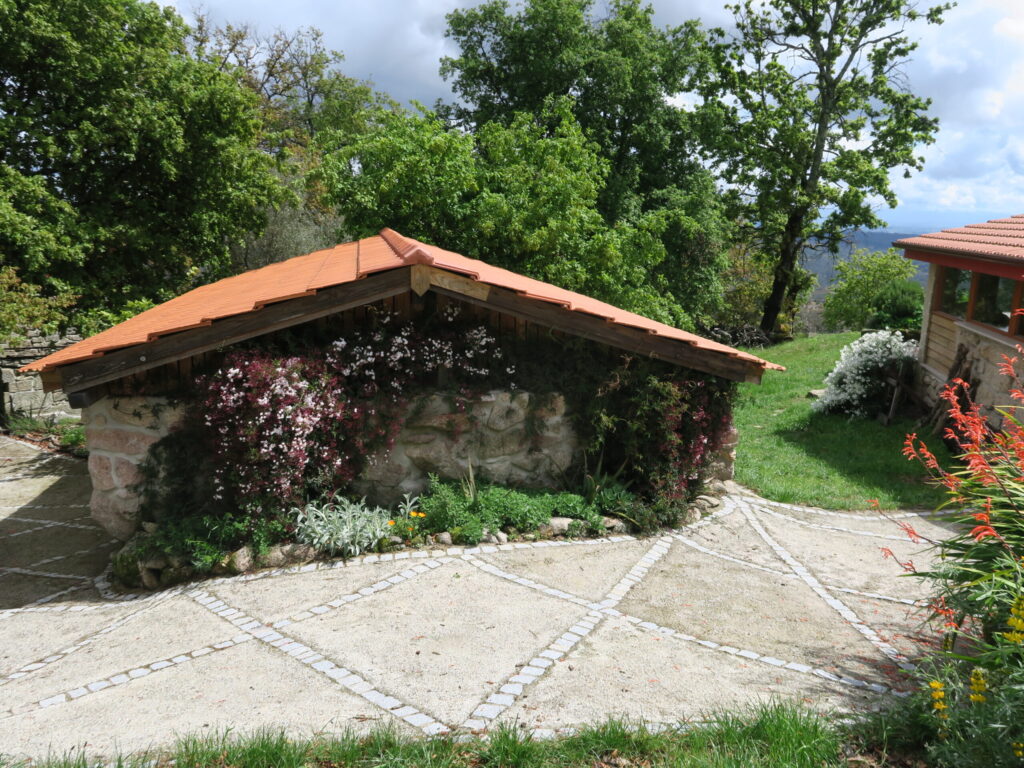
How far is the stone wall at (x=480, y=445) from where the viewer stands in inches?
284

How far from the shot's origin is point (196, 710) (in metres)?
3.97

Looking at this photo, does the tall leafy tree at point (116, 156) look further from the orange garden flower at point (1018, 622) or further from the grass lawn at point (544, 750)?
the orange garden flower at point (1018, 622)

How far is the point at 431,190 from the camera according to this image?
12961 millimetres

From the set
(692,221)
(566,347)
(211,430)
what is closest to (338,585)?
(211,430)

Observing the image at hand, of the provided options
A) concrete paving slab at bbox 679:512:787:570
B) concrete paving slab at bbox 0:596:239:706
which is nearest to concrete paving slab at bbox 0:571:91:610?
concrete paving slab at bbox 0:596:239:706

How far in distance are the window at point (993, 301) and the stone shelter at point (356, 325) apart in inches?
223

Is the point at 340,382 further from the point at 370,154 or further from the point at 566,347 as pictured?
the point at 370,154


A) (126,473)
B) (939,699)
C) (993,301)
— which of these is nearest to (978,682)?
(939,699)

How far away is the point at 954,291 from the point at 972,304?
1.15 metres

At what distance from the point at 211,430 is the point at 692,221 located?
16.4 metres

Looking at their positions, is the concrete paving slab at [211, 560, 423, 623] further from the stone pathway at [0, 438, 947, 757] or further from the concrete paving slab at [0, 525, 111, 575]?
the concrete paving slab at [0, 525, 111, 575]

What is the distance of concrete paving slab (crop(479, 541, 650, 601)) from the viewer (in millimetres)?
5879

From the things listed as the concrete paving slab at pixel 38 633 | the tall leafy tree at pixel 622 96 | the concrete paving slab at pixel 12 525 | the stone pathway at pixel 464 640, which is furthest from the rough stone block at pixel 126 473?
the tall leafy tree at pixel 622 96

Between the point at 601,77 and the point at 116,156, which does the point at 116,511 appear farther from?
the point at 601,77
